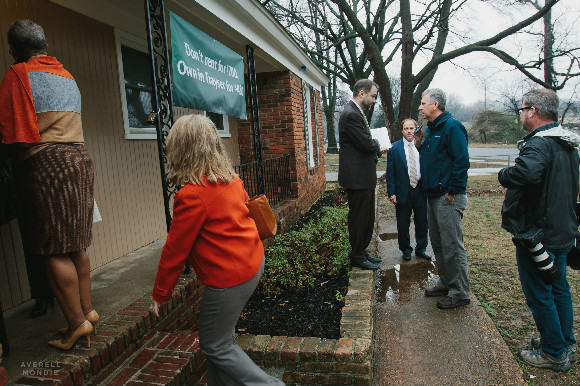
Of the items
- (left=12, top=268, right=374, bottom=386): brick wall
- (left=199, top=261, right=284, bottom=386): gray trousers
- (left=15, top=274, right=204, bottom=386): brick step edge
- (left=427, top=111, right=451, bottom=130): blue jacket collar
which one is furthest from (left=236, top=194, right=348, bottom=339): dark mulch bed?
(left=427, top=111, right=451, bottom=130): blue jacket collar

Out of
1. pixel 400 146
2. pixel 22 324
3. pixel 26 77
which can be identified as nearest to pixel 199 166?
pixel 26 77

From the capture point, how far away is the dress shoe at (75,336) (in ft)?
7.59

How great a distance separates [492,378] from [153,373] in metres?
2.23

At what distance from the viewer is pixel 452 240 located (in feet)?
11.7

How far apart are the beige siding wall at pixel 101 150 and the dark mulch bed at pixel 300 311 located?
1787 mm

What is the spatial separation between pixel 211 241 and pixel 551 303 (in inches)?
96.6

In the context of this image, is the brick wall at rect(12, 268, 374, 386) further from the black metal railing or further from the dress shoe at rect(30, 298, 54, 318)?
the black metal railing

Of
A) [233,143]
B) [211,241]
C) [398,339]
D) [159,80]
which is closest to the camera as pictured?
[211,241]

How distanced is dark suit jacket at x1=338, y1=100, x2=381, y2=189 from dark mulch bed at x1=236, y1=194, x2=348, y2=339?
107 centimetres

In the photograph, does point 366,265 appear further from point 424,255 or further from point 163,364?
point 163,364

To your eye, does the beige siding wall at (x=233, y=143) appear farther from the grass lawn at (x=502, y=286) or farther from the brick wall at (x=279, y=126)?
the grass lawn at (x=502, y=286)

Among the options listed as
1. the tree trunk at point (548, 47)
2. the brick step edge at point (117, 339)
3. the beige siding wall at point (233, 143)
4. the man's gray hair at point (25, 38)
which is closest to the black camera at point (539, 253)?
the brick step edge at point (117, 339)

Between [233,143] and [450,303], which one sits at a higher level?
[233,143]

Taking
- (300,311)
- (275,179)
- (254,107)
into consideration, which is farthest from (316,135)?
(300,311)
